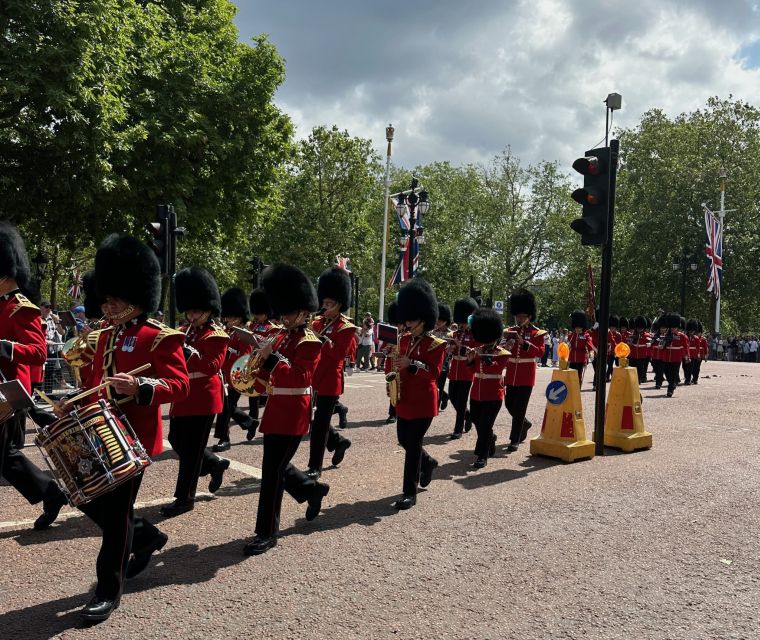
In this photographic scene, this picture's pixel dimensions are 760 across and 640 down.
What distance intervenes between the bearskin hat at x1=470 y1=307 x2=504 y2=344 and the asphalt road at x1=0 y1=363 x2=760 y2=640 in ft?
4.75

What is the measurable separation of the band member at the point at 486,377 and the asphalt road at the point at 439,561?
0.40 metres

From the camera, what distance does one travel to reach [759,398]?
14.9 m

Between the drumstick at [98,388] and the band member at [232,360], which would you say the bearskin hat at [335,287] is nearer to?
the band member at [232,360]

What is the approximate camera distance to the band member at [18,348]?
193 inches

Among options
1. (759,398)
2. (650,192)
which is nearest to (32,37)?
(759,398)

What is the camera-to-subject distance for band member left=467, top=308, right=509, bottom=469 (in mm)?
7488

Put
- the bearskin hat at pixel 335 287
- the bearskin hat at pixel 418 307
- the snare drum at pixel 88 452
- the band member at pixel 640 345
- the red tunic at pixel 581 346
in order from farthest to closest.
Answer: the band member at pixel 640 345
the red tunic at pixel 581 346
the bearskin hat at pixel 335 287
the bearskin hat at pixel 418 307
the snare drum at pixel 88 452

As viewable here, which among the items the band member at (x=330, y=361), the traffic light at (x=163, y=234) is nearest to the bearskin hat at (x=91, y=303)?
the traffic light at (x=163, y=234)

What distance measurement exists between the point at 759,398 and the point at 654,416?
4.60 m

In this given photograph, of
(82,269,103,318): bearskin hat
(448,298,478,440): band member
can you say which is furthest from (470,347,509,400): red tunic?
(82,269,103,318): bearskin hat

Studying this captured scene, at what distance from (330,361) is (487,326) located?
1.93m

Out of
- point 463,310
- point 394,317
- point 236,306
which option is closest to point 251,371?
point 394,317

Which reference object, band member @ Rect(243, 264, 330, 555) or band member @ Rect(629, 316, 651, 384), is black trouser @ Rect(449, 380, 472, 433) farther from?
band member @ Rect(629, 316, 651, 384)

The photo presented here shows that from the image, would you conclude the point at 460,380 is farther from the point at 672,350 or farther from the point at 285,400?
the point at 672,350
